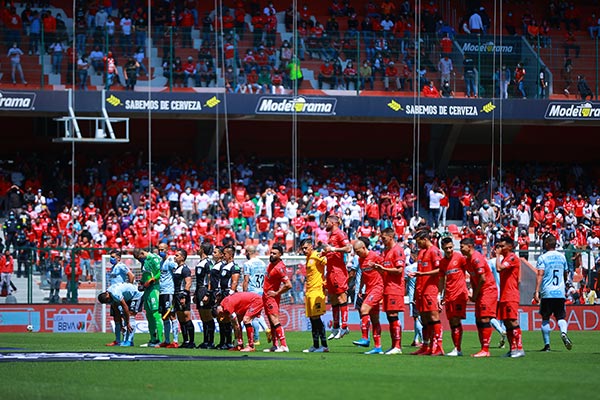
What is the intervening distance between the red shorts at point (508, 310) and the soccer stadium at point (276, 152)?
3536 mm

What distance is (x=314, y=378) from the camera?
13.6 m

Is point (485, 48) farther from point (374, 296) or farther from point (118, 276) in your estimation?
point (374, 296)

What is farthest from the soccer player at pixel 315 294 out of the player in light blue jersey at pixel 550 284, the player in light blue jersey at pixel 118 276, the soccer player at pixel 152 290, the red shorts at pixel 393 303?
the player in light blue jersey at pixel 118 276

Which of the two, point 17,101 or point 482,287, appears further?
point 17,101

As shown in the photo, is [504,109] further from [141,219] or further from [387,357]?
[387,357]

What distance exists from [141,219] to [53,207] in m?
3.92

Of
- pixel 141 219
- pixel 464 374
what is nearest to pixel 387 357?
pixel 464 374

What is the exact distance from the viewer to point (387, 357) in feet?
56.3

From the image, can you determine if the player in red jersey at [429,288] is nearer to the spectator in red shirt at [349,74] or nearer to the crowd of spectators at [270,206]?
the crowd of spectators at [270,206]

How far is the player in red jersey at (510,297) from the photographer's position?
17.2 meters

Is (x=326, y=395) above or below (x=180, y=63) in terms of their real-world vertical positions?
below

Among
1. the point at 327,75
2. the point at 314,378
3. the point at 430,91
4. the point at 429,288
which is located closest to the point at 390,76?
the point at 430,91

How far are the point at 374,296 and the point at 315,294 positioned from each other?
1.09m

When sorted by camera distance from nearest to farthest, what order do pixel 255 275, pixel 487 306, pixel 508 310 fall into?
pixel 487 306
pixel 508 310
pixel 255 275
